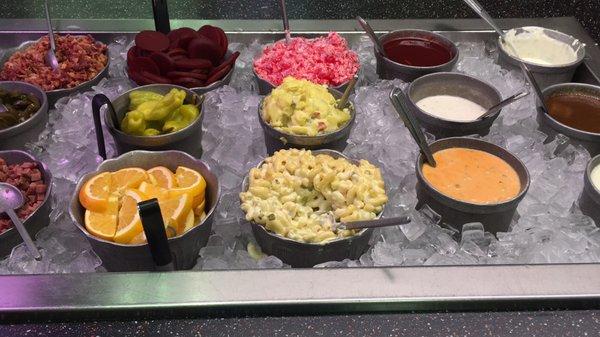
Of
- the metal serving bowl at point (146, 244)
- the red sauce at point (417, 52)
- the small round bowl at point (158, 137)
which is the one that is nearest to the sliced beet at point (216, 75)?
the small round bowl at point (158, 137)

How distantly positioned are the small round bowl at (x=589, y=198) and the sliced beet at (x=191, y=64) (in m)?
0.99

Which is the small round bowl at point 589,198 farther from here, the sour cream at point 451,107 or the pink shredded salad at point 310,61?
the pink shredded salad at point 310,61

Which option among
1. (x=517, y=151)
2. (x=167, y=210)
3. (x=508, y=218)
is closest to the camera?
(x=167, y=210)

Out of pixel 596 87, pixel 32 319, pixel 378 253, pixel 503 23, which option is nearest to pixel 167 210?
pixel 32 319

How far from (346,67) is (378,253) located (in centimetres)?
66

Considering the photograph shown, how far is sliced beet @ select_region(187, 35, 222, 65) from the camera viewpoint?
1.57 metres

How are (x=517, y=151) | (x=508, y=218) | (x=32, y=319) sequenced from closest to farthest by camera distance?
(x=32, y=319), (x=508, y=218), (x=517, y=151)

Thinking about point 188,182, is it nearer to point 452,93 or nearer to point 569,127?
point 452,93

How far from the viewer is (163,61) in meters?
1.53

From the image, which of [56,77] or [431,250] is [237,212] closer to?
[431,250]

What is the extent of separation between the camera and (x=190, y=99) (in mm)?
1451

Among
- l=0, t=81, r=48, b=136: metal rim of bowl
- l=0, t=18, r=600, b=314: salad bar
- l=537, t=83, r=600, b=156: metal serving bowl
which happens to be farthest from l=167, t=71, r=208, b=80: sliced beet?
l=537, t=83, r=600, b=156: metal serving bowl

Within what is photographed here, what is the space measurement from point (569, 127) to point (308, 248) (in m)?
0.77

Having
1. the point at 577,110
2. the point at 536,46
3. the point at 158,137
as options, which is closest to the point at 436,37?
the point at 536,46
